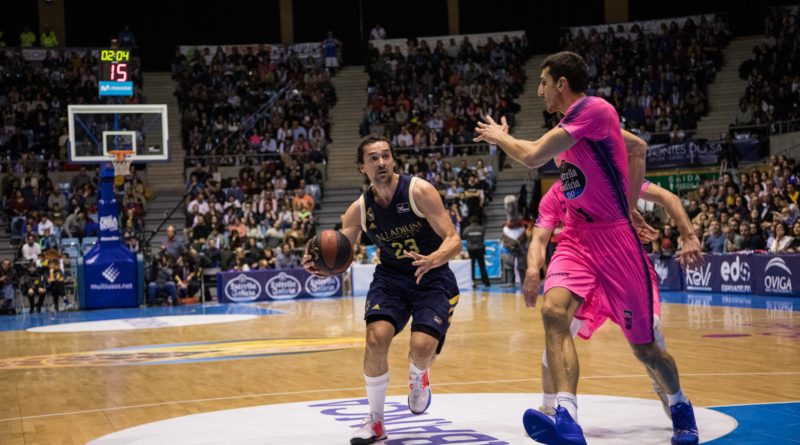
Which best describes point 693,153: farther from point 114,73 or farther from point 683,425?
point 683,425

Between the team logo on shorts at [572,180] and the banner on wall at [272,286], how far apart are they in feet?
53.3

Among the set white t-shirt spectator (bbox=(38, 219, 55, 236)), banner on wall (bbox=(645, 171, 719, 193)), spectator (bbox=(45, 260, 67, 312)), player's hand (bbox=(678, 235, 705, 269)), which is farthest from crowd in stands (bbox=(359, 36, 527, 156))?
player's hand (bbox=(678, 235, 705, 269))

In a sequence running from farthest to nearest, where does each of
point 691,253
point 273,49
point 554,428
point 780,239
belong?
point 273,49 → point 780,239 → point 691,253 → point 554,428

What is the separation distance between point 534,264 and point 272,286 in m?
16.9

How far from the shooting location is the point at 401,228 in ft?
20.8

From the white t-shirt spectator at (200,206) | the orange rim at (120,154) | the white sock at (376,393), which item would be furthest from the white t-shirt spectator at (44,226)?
the white sock at (376,393)

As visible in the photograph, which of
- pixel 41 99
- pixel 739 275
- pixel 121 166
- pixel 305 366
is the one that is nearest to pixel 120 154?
pixel 121 166

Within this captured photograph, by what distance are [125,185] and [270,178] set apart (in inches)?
155

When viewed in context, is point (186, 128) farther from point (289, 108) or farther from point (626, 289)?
point (626, 289)

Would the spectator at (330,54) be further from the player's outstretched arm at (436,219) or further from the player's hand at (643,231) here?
the player's hand at (643,231)

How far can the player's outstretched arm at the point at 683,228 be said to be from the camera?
5.52m

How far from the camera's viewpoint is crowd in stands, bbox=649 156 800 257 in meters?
17.9

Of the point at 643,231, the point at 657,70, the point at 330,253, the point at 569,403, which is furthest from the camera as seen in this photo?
the point at 657,70

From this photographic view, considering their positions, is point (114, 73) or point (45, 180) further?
point (45, 180)
